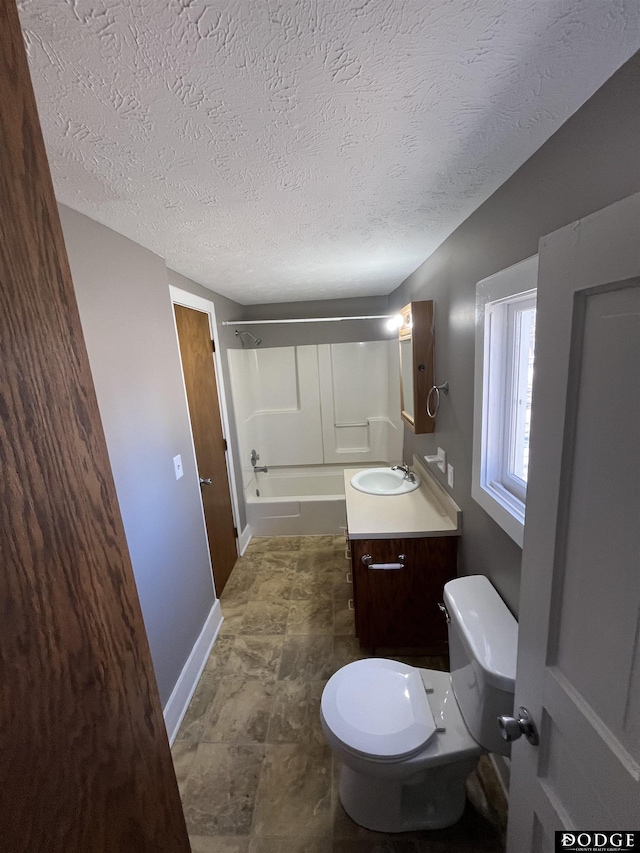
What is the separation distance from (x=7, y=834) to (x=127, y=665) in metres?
0.22

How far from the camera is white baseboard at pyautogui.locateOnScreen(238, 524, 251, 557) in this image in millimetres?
2953

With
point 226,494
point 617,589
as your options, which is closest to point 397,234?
point 617,589

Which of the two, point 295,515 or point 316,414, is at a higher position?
point 316,414

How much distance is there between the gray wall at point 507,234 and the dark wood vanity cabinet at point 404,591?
15 cm

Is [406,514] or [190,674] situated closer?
[190,674]

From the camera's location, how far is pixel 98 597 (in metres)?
0.51

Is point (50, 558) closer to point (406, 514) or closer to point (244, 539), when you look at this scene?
point (406, 514)

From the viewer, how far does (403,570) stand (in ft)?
5.68

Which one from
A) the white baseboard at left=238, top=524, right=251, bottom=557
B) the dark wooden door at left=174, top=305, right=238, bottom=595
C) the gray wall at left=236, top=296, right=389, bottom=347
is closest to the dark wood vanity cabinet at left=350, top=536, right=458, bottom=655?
the dark wooden door at left=174, top=305, right=238, bottom=595

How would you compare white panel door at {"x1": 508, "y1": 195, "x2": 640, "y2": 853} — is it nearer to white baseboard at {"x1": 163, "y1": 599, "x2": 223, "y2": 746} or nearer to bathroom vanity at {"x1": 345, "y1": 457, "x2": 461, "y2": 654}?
bathroom vanity at {"x1": 345, "y1": 457, "x2": 461, "y2": 654}

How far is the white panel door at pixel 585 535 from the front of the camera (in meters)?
0.50

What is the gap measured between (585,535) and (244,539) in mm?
2857

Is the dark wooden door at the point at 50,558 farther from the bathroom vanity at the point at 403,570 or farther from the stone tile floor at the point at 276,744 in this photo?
the bathroom vanity at the point at 403,570

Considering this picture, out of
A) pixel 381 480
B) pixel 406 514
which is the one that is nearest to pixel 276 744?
pixel 406 514
